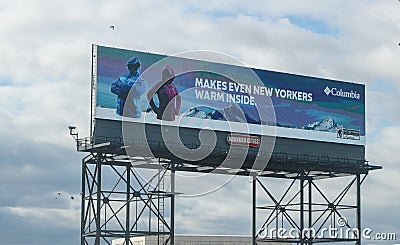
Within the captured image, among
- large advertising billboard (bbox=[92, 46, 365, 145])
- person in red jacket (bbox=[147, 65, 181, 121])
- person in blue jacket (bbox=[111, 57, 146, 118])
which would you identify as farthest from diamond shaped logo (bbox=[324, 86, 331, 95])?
person in blue jacket (bbox=[111, 57, 146, 118])

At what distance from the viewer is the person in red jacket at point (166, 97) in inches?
3017

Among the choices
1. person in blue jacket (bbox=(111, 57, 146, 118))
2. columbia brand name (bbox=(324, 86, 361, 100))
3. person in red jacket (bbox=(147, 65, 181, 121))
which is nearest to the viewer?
person in blue jacket (bbox=(111, 57, 146, 118))

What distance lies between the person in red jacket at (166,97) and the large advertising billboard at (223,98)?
0.02 m

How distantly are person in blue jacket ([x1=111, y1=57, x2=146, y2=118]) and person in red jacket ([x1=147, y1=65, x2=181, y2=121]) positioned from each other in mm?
1060

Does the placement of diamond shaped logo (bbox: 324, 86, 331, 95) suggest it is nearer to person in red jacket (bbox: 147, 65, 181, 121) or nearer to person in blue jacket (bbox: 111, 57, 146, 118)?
person in red jacket (bbox: 147, 65, 181, 121)

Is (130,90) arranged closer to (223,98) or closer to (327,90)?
(223,98)

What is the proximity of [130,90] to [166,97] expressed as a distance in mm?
3346

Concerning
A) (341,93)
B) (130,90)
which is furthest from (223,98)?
(341,93)

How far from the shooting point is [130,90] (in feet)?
248

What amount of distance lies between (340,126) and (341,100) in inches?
101

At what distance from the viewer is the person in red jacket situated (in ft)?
251

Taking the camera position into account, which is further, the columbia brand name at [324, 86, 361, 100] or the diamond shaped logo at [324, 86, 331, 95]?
the columbia brand name at [324, 86, 361, 100]

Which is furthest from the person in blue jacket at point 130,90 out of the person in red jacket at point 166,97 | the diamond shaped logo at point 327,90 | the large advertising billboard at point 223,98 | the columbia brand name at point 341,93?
the columbia brand name at point 341,93

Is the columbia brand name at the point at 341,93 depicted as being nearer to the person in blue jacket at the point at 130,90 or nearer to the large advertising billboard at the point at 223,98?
the large advertising billboard at the point at 223,98
